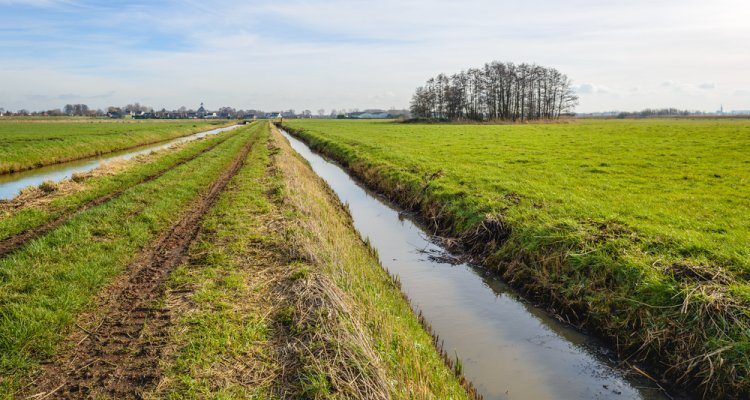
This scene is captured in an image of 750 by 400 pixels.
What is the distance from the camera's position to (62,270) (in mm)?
7852

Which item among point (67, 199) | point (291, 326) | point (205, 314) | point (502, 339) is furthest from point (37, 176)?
point (502, 339)

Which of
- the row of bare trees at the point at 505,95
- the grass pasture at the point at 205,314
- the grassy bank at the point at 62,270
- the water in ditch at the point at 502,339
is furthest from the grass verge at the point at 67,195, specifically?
the row of bare trees at the point at 505,95

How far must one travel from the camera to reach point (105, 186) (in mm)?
17406

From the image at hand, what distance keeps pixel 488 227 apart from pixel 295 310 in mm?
6739

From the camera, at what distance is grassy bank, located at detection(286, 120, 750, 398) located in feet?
20.2

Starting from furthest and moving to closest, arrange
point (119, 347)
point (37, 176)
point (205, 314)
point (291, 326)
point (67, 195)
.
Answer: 1. point (37, 176)
2. point (67, 195)
3. point (205, 314)
4. point (291, 326)
5. point (119, 347)

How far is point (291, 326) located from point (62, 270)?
16.5ft

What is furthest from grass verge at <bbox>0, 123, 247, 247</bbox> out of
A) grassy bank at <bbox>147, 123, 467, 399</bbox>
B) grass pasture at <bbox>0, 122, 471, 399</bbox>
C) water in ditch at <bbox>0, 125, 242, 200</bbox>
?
grassy bank at <bbox>147, 123, 467, 399</bbox>

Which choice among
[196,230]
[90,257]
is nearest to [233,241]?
[196,230]

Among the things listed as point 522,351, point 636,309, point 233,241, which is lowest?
point 522,351

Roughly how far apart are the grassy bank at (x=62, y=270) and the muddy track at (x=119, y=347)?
263 millimetres

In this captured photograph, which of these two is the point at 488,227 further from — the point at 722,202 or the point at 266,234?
the point at 722,202

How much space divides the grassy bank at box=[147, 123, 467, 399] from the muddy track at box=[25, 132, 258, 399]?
272 millimetres

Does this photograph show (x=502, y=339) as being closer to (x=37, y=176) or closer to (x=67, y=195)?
(x=67, y=195)
